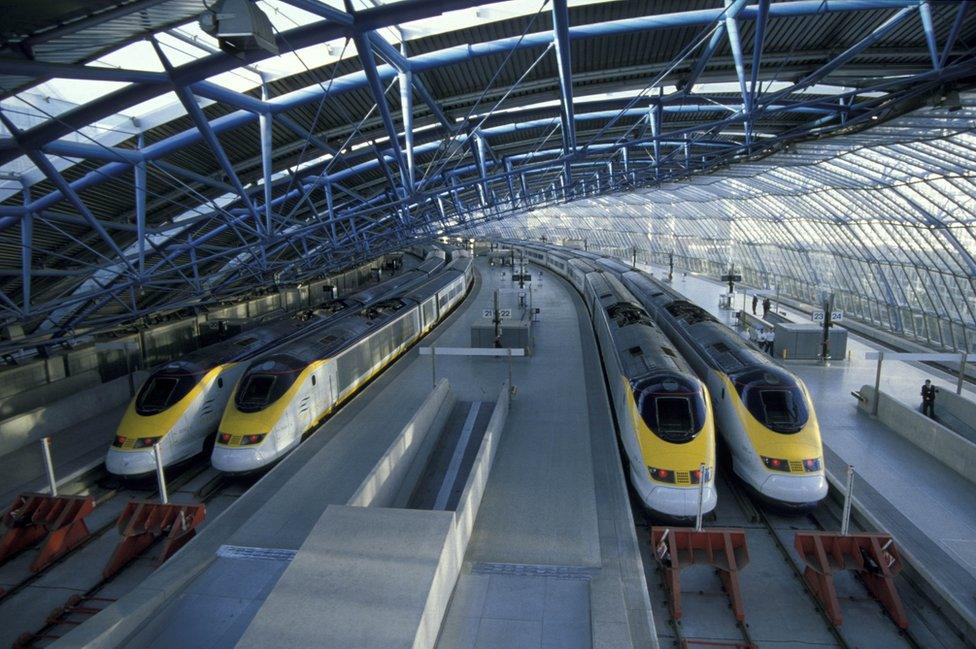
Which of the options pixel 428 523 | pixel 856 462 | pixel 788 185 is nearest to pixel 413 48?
pixel 428 523

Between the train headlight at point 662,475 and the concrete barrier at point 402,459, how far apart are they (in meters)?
4.67

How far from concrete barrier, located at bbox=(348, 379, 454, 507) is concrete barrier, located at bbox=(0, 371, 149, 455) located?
11.1 meters

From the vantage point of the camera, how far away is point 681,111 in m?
21.2

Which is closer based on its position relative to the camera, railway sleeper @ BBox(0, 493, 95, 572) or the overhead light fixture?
the overhead light fixture

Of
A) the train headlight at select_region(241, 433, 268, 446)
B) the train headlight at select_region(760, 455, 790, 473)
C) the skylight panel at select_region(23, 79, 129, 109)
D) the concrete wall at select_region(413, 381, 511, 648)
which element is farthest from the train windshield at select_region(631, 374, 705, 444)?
the skylight panel at select_region(23, 79, 129, 109)

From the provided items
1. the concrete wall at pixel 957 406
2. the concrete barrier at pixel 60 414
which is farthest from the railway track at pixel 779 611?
the concrete barrier at pixel 60 414

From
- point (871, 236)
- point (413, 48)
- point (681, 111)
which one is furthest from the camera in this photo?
point (871, 236)

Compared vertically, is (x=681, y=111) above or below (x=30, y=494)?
above

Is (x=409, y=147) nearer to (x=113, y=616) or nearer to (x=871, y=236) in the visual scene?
(x=113, y=616)

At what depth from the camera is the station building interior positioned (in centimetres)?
755

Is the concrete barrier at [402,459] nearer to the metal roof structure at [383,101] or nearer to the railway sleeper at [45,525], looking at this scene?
the railway sleeper at [45,525]

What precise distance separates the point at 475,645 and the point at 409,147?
12.7 meters

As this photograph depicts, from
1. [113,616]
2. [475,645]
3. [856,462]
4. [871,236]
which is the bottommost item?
[856,462]

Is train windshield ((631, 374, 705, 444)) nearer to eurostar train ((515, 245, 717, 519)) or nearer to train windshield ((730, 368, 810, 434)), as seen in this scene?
eurostar train ((515, 245, 717, 519))
